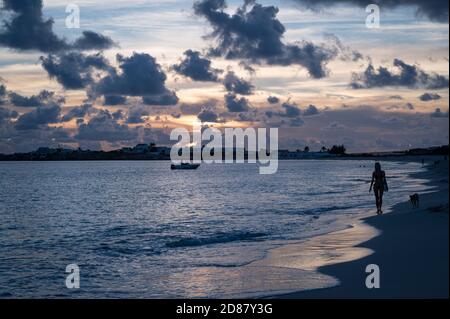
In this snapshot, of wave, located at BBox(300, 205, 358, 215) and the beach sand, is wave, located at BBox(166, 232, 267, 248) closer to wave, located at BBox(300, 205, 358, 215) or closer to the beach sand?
the beach sand

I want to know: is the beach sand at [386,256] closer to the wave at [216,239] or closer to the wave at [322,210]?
the wave at [216,239]

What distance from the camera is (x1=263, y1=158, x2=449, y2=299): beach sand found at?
1149 centimetres

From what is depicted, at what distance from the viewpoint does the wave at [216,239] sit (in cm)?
2511

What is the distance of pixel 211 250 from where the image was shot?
2255 centimetres

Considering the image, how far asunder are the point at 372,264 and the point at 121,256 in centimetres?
1151

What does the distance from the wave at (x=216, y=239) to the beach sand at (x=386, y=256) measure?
410 cm

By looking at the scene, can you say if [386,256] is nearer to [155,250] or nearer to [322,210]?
[155,250]

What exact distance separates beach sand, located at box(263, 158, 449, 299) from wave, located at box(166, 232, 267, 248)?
410cm

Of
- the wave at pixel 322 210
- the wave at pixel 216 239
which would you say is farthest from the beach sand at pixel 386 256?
the wave at pixel 322 210

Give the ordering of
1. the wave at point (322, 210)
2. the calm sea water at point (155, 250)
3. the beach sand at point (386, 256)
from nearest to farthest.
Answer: the beach sand at point (386, 256) < the calm sea water at point (155, 250) < the wave at point (322, 210)

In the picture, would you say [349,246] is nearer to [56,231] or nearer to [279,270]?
[279,270]

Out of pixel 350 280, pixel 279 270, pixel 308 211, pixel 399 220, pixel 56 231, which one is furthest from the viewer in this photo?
pixel 308 211

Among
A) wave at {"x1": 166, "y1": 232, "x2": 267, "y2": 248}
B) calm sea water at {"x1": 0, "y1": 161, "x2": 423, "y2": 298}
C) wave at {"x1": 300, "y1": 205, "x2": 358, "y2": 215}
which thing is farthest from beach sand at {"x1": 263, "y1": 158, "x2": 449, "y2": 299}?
wave at {"x1": 300, "y1": 205, "x2": 358, "y2": 215}
